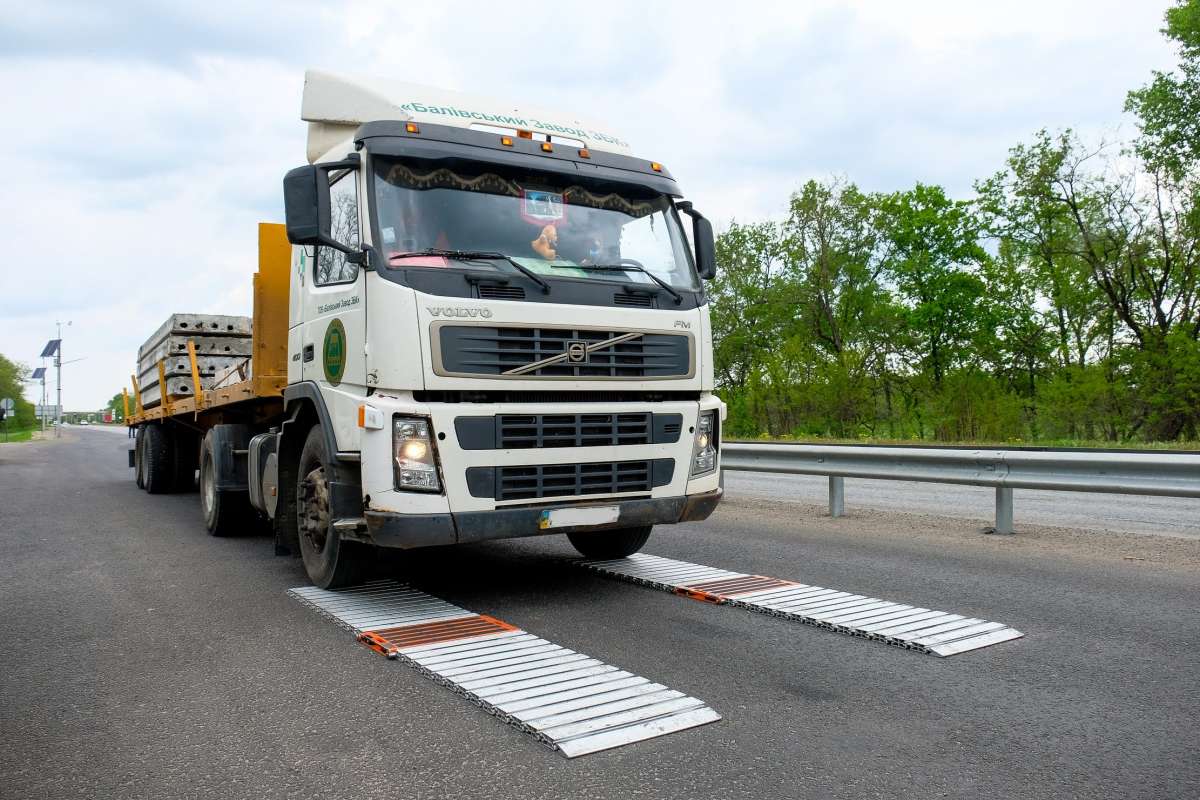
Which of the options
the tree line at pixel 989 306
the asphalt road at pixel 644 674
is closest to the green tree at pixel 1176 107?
the tree line at pixel 989 306

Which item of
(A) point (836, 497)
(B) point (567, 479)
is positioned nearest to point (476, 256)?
(B) point (567, 479)

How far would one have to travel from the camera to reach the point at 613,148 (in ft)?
20.9

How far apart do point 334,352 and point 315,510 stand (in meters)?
1.13

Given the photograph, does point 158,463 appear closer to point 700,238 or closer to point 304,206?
point 304,206

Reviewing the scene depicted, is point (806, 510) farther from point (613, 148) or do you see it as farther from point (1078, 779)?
point (1078, 779)

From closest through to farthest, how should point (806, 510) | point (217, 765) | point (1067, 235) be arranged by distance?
1. point (217, 765)
2. point (806, 510)
3. point (1067, 235)

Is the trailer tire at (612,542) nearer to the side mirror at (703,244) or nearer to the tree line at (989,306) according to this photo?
the side mirror at (703,244)

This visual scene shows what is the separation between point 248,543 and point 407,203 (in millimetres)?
4470

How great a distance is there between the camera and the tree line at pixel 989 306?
2775 cm

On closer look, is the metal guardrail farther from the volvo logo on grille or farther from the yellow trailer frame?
the yellow trailer frame

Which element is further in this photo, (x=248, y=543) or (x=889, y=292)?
(x=889, y=292)

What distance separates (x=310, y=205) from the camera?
539 cm

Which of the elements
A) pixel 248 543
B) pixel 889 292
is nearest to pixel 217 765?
pixel 248 543

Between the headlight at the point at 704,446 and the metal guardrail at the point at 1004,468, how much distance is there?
3293mm
